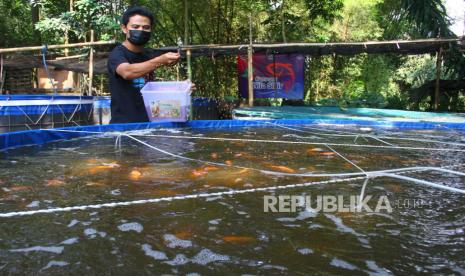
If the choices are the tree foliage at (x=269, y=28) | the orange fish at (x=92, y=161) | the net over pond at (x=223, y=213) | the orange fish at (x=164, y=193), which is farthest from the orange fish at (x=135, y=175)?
the tree foliage at (x=269, y=28)

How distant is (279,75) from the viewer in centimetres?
1320

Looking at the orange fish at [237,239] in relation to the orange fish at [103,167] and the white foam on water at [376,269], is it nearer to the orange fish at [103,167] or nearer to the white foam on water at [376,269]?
the white foam on water at [376,269]

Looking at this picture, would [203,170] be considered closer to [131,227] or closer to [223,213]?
[223,213]

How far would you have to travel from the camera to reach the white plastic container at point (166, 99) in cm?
432

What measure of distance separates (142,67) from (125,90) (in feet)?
1.64

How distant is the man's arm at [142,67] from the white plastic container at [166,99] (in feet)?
2.25

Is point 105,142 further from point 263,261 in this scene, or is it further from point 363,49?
point 363,49

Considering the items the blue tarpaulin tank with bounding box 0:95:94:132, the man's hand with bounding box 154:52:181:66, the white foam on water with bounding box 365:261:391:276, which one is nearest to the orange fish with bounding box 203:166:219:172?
the man's hand with bounding box 154:52:181:66

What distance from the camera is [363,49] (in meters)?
11.9

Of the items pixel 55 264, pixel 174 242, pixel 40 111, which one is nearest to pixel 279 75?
pixel 40 111

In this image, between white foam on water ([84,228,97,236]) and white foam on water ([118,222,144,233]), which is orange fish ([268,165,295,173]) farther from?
white foam on water ([84,228,97,236])

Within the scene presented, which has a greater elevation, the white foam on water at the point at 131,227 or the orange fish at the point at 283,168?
the orange fish at the point at 283,168

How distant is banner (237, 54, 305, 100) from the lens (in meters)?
13.1

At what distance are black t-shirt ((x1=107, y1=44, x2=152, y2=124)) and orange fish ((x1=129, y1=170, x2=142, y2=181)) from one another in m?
1.34
